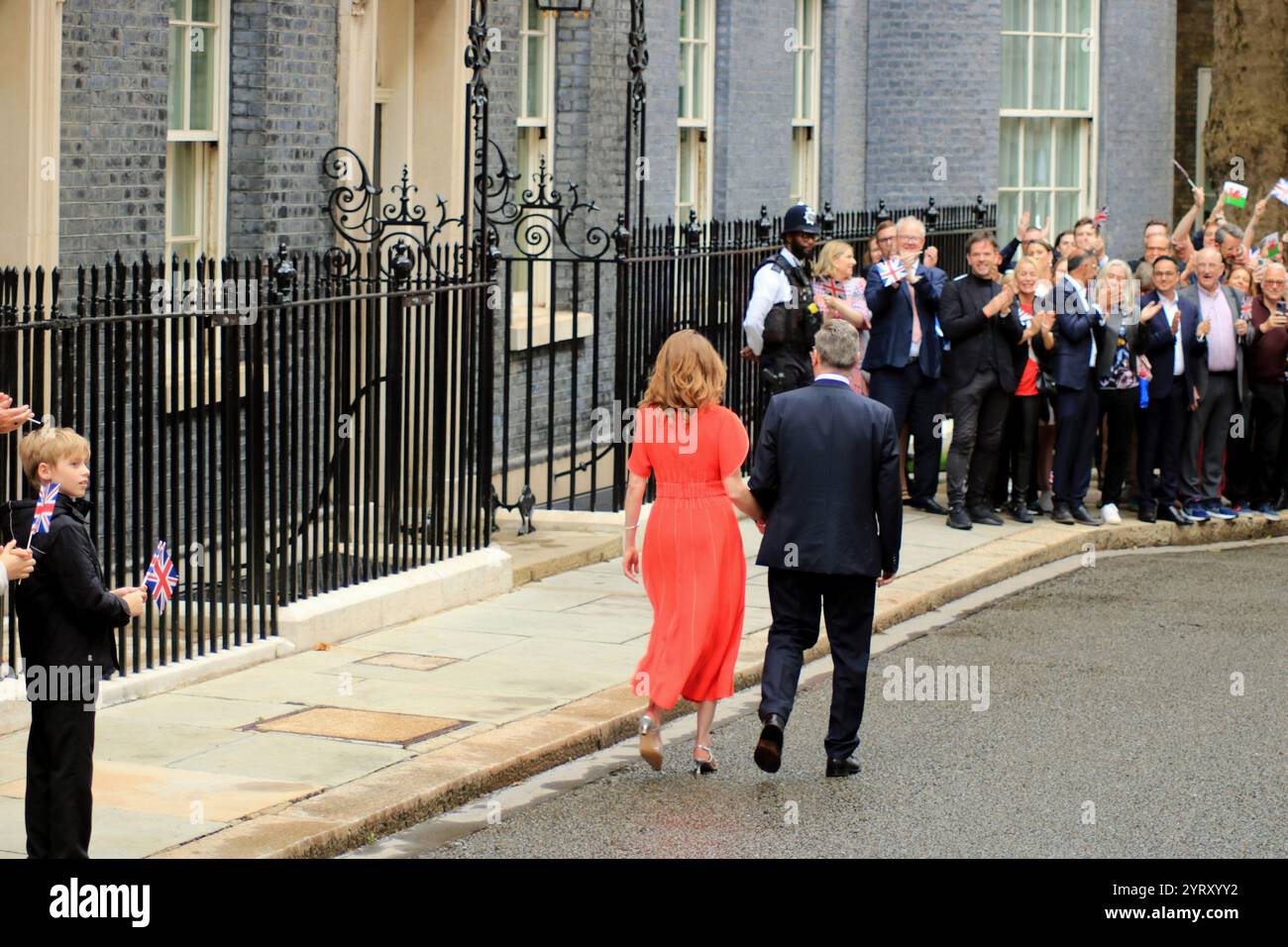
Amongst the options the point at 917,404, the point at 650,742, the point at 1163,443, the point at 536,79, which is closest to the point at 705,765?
the point at 650,742

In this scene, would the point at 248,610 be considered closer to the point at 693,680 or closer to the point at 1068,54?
the point at 693,680

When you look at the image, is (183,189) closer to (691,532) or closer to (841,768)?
(691,532)

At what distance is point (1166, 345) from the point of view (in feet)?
50.6

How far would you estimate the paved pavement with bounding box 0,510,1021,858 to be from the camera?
798 cm

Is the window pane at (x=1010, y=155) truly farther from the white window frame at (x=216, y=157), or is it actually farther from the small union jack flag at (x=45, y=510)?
the small union jack flag at (x=45, y=510)

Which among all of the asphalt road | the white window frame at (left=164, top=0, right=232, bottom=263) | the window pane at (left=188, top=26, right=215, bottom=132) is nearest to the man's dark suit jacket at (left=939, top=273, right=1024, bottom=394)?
the asphalt road

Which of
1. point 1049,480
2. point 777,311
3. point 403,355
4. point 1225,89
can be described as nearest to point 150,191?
point 403,355

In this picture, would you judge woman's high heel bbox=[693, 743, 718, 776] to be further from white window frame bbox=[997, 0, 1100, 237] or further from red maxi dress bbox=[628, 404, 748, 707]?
white window frame bbox=[997, 0, 1100, 237]

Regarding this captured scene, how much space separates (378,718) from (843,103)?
13.1 meters

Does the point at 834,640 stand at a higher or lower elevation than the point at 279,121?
lower

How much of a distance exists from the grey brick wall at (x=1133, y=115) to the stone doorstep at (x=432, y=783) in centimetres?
1383

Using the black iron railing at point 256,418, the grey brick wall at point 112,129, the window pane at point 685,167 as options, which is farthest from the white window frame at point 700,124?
the grey brick wall at point 112,129

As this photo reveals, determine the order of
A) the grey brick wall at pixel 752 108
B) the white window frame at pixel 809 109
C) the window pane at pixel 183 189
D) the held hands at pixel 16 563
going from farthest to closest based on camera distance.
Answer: the white window frame at pixel 809 109 < the grey brick wall at pixel 752 108 < the window pane at pixel 183 189 < the held hands at pixel 16 563

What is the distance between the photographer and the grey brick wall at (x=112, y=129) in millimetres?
11242
